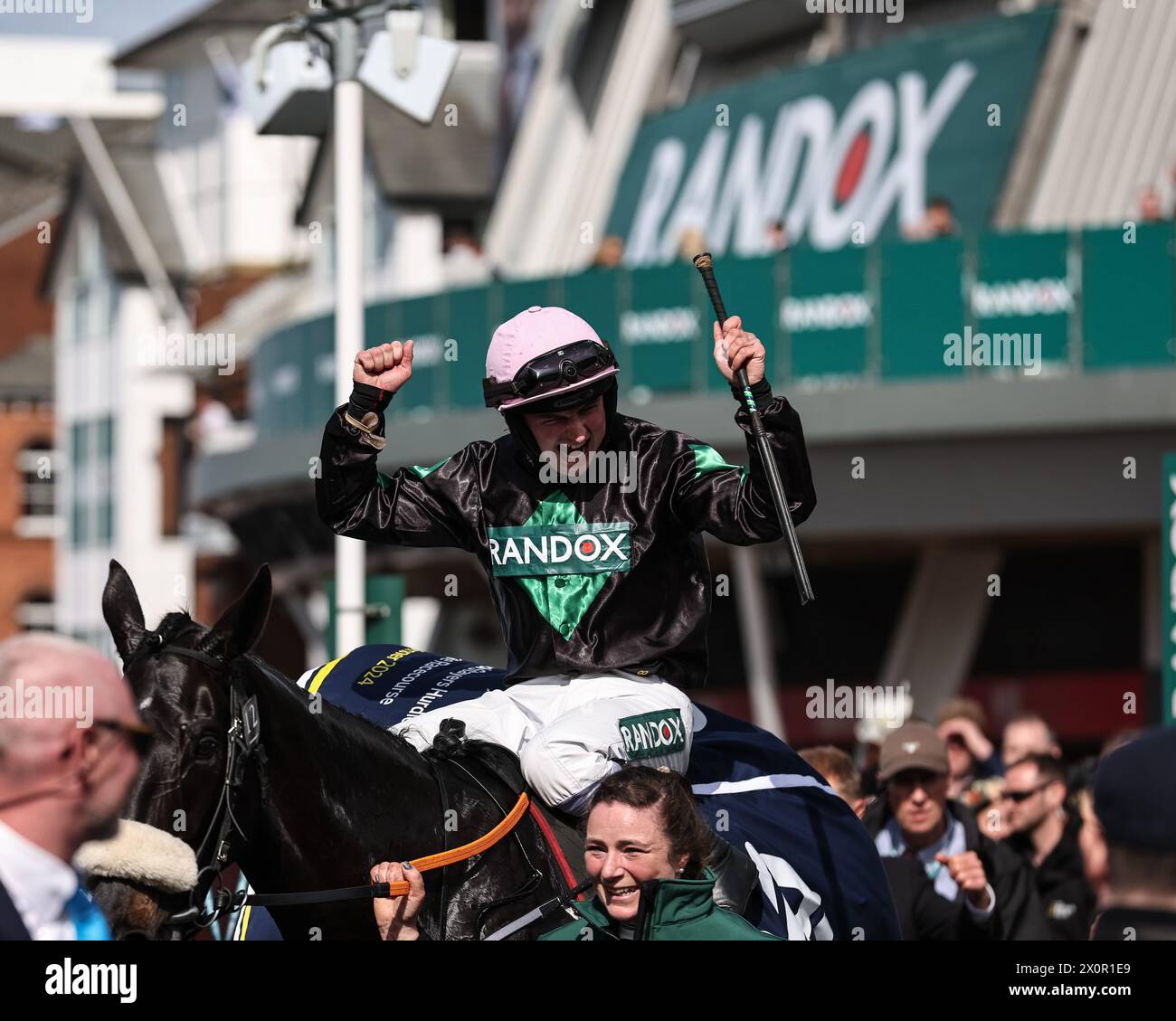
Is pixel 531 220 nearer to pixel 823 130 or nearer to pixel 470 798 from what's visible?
pixel 823 130

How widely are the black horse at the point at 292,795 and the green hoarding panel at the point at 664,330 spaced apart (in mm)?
11525

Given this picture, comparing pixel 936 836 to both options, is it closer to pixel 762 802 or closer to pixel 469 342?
pixel 762 802

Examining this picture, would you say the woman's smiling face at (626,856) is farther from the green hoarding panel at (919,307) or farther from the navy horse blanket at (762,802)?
the green hoarding panel at (919,307)

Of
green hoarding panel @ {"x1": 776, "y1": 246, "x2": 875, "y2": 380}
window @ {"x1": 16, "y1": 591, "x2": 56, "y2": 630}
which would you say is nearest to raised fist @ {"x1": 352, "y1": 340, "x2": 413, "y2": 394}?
green hoarding panel @ {"x1": 776, "y1": 246, "x2": 875, "y2": 380}

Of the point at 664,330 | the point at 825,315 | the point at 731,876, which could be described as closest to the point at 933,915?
the point at 731,876

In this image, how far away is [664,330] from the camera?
16328 millimetres

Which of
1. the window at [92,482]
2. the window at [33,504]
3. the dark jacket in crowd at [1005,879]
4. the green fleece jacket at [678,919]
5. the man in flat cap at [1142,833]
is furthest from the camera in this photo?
the window at [33,504]

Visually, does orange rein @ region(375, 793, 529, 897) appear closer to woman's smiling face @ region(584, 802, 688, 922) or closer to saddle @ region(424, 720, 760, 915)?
saddle @ region(424, 720, 760, 915)

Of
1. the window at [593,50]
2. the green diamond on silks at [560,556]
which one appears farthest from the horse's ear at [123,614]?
the window at [593,50]

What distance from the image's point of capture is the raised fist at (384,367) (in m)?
4.73

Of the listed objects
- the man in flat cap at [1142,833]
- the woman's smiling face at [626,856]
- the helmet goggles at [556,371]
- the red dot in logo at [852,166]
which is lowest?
the woman's smiling face at [626,856]

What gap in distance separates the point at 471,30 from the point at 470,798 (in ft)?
84.4
